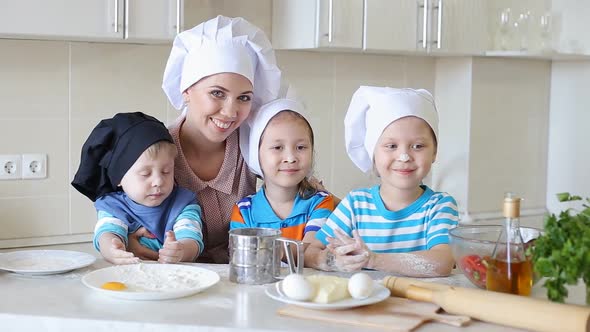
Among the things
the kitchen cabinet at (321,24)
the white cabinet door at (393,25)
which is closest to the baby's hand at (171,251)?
the kitchen cabinet at (321,24)

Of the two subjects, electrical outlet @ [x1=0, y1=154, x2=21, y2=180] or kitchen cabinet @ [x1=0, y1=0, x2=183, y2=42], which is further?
electrical outlet @ [x1=0, y1=154, x2=21, y2=180]

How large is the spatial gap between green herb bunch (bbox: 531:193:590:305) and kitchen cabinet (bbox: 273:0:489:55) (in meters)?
2.04

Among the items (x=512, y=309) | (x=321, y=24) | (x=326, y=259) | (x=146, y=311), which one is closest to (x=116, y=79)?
(x=321, y=24)

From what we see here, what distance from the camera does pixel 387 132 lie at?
85.1 inches

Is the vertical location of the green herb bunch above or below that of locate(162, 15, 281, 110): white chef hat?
below

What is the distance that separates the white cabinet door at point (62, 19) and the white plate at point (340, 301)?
5.15 feet

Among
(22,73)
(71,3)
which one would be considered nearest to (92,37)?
(71,3)

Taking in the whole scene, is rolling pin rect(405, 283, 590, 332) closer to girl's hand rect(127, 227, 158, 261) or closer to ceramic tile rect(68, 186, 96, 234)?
girl's hand rect(127, 227, 158, 261)

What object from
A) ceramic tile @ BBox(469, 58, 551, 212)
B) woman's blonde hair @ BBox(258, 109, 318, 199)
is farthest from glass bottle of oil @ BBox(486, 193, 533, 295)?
ceramic tile @ BBox(469, 58, 551, 212)

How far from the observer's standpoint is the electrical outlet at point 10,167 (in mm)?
3201

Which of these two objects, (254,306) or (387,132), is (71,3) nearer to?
(387,132)

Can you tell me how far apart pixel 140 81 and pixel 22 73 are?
1.45 ft

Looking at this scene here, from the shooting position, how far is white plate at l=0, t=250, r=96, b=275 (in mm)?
1837

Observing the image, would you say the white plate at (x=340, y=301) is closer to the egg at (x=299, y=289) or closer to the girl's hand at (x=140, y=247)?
the egg at (x=299, y=289)
